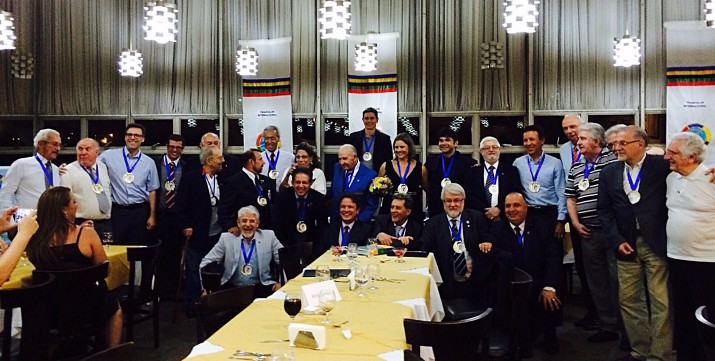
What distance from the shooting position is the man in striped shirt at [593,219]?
17.3 ft

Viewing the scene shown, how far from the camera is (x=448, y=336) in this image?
2551mm

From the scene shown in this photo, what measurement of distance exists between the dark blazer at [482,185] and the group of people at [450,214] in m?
0.02

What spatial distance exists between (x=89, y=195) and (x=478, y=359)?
4219 mm

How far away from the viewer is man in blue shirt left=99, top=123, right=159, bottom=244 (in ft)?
21.7

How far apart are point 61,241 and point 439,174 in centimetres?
→ 361

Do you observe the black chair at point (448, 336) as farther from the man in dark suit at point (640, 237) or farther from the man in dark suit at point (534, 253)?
the man in dark suit at point (534, 253)

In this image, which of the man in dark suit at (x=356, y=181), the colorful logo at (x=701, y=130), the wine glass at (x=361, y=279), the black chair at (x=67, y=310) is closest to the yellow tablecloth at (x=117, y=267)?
the black chair at (x=67, y=310)

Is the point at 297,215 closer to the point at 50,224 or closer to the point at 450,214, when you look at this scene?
the point at 450,214

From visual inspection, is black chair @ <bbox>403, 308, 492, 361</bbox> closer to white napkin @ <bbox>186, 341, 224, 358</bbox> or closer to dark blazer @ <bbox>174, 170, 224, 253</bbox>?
white napkin @ <bbox>186, 341, 224, 358</bbox>

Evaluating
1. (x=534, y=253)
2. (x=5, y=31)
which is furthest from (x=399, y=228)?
(x=5, y=31)

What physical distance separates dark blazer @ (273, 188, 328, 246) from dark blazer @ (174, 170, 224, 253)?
2.45ft

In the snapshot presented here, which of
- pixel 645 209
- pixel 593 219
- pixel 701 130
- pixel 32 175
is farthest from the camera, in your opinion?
pixel 701 130

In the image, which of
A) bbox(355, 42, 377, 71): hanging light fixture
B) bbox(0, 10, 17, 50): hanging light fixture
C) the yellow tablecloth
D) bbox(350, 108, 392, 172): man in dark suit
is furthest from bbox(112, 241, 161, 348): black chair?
bbox(355, 42, 377, 71): hanging light fixture

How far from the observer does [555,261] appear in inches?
197
